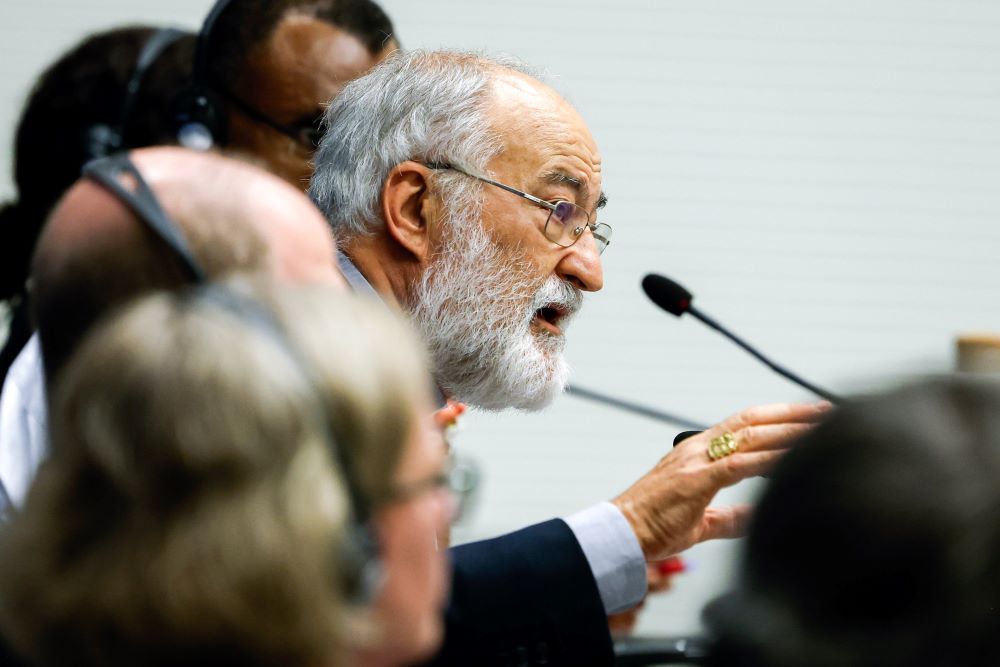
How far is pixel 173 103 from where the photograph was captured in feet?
9.90

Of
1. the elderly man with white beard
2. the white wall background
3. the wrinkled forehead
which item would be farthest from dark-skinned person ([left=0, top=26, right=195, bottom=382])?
the white wall background

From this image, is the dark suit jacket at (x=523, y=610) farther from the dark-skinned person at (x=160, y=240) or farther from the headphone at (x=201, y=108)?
the headphone at (x=201, y=108)

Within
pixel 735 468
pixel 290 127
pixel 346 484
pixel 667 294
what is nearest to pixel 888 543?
pixel 346 484

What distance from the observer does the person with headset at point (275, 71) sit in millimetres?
3078

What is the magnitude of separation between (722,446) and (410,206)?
2.55ft

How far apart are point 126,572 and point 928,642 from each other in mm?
586

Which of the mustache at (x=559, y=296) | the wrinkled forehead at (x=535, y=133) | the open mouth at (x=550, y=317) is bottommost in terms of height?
the open mouth at (x=550, y=317)

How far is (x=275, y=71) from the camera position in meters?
3.12

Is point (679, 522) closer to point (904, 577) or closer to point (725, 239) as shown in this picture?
point (904, 577)

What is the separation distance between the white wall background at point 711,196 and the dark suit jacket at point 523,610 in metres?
3.27

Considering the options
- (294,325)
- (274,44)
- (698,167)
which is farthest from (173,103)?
(698,167)

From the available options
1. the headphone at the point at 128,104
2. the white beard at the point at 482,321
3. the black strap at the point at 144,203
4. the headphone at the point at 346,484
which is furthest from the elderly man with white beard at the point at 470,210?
the headphone at the point at 346,484

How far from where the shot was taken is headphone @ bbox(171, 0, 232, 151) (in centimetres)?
295

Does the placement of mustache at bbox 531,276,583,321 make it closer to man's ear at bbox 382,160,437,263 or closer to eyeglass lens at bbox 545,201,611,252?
eyeglass lens at bbox 545,201,611,252
